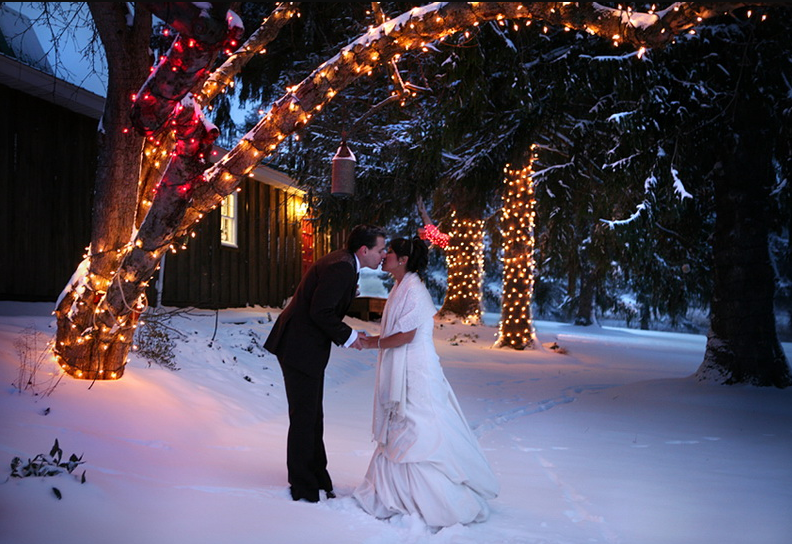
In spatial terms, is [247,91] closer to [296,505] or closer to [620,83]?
[620,83]

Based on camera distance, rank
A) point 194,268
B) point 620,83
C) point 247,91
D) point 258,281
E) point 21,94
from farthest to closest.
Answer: point 258,281 < point 247,91 < point 194,268 < point 21,94 < point 620,83

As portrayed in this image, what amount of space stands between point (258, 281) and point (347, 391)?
8593 millimetres

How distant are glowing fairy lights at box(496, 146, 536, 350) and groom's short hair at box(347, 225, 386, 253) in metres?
13.2

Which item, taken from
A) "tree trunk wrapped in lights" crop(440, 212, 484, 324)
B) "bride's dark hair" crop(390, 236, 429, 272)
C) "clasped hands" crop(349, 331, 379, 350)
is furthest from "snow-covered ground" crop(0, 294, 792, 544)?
"tree trunk wrapped in lights" crop(440, 212, 484, 324)

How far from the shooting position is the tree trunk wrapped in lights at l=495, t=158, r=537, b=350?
711 inches

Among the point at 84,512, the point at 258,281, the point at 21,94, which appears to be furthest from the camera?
the point at 258,281

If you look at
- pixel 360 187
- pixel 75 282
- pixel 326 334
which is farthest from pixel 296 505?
pixel 360 187

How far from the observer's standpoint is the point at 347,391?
1069cm

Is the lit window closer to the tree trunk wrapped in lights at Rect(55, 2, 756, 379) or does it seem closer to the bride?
the tree trunk wrapped in lights at Rect(55, 2, 756, 379)

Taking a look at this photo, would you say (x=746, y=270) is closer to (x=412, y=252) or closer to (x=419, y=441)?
(x=412, y=252)

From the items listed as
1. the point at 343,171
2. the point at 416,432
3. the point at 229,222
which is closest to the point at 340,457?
the point at 416,432

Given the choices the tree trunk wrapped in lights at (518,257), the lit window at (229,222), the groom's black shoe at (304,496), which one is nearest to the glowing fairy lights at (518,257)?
the tree trunk wrapped in lights at (518,257)

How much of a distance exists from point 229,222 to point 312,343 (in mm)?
12897

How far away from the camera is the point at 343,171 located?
385 inches
